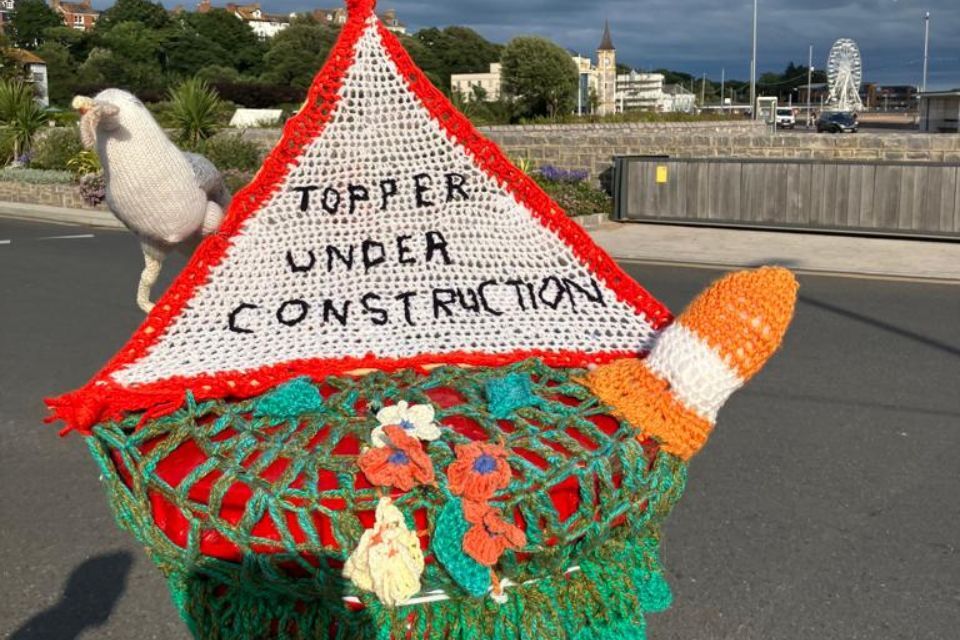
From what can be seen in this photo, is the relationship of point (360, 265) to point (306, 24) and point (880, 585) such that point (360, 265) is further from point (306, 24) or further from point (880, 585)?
point (306, 24)

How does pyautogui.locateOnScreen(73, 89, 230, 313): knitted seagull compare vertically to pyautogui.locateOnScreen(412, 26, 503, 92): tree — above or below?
below

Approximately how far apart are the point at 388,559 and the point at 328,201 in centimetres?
74

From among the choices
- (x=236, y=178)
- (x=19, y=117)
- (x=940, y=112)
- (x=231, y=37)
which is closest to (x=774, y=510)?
(x=236, y=178)

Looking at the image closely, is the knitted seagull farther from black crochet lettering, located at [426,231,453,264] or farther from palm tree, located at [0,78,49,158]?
palm tree, located at [0,78,49,158]

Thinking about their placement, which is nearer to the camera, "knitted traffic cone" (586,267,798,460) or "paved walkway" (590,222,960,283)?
"knitted traffic cone" (586,267,798,460)

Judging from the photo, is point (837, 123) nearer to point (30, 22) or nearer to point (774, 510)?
point (774, 510)

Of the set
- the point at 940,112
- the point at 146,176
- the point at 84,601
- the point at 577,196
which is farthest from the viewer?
the point at 940,112

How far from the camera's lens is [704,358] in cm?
163

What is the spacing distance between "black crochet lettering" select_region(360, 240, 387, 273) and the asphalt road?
7.76ft

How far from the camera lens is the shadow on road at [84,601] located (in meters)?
3.82

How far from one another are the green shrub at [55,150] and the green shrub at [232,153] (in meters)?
4.30

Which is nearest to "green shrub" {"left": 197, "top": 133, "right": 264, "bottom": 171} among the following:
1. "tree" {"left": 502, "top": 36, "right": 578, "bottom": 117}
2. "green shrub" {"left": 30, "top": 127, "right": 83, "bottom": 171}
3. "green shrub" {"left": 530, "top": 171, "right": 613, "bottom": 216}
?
"green shrub" {"left": 30, "top": 127, "right": 83, "bottom": 171}

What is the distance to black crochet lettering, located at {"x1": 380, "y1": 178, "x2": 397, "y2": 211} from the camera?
1.92 meters

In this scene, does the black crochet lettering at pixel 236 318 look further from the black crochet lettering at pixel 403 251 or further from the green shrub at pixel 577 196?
the green shrub at pixel 577 196
